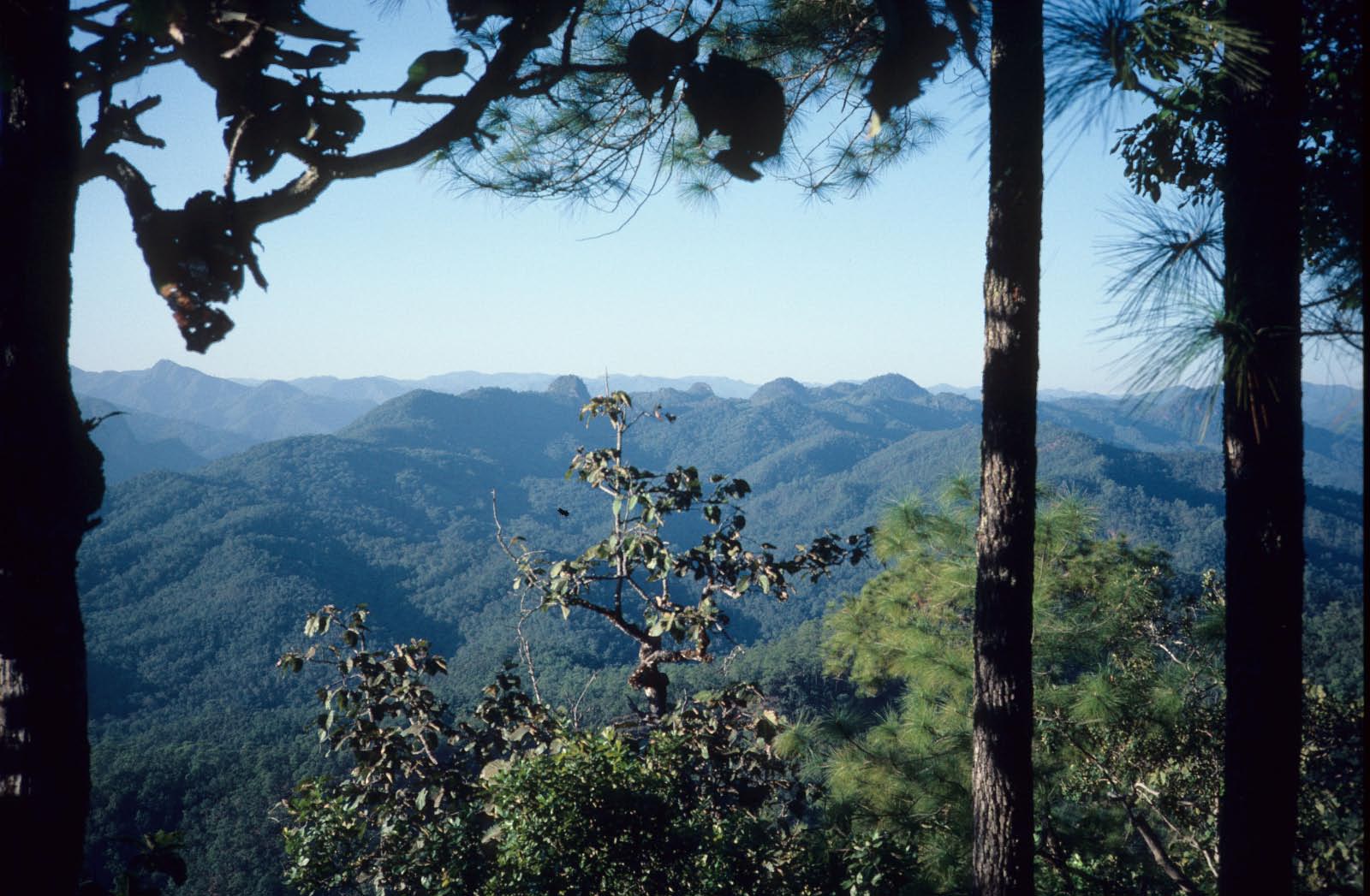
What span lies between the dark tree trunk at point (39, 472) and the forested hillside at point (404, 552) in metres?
4.47

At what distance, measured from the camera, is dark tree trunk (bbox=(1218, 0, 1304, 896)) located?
1702 mm

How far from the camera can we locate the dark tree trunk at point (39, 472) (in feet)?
3.77

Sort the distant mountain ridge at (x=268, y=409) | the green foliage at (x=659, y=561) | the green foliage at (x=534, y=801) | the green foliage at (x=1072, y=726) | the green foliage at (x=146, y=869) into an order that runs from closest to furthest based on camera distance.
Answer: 1. the green foliage at (x=146, y=869)
2. the green foliage at (x=534, y=801)
3. the green foliage at (x=659, y=561)
4. the green foliage at (x=1072, y=726)
5. the distant mountain ridge at (x=268, y=409)

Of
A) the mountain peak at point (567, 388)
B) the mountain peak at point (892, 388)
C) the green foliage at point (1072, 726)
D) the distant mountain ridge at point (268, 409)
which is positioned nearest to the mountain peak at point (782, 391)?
the distant mountain ridge at point (268, 409)

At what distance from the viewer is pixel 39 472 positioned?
117 cm

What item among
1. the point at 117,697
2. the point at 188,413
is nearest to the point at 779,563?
the point at 117,697

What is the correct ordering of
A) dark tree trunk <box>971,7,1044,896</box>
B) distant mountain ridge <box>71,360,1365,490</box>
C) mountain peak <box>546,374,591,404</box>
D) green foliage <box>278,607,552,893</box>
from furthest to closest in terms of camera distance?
mountain peak <box>546,374,591,404</box> → distant mountain ridge <box>71,360,1365,490</box> → green foliage <box>278,607,552,893</box> → dark tree trunk <box>971,7,1044,896</box>

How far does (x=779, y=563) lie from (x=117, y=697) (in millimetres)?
57592

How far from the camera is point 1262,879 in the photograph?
1.72m

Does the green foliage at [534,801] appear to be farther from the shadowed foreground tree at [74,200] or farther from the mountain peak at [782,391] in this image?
the mountain peak at [782,391]

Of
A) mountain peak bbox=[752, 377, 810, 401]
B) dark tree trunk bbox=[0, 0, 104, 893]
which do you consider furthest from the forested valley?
mountain peak bbox=[752, 377, 810, 401]

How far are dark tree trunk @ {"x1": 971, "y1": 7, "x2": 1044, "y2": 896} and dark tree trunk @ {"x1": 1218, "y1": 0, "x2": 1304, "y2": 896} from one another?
0.47m

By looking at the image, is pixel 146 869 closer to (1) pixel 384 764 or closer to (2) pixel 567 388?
(1) pixel 384 764

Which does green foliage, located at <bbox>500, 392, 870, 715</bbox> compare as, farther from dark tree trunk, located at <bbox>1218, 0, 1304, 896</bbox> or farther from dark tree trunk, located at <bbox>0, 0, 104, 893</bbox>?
dark tree trunk, located at <bbox>0, 0, 104, 893</bbox>
